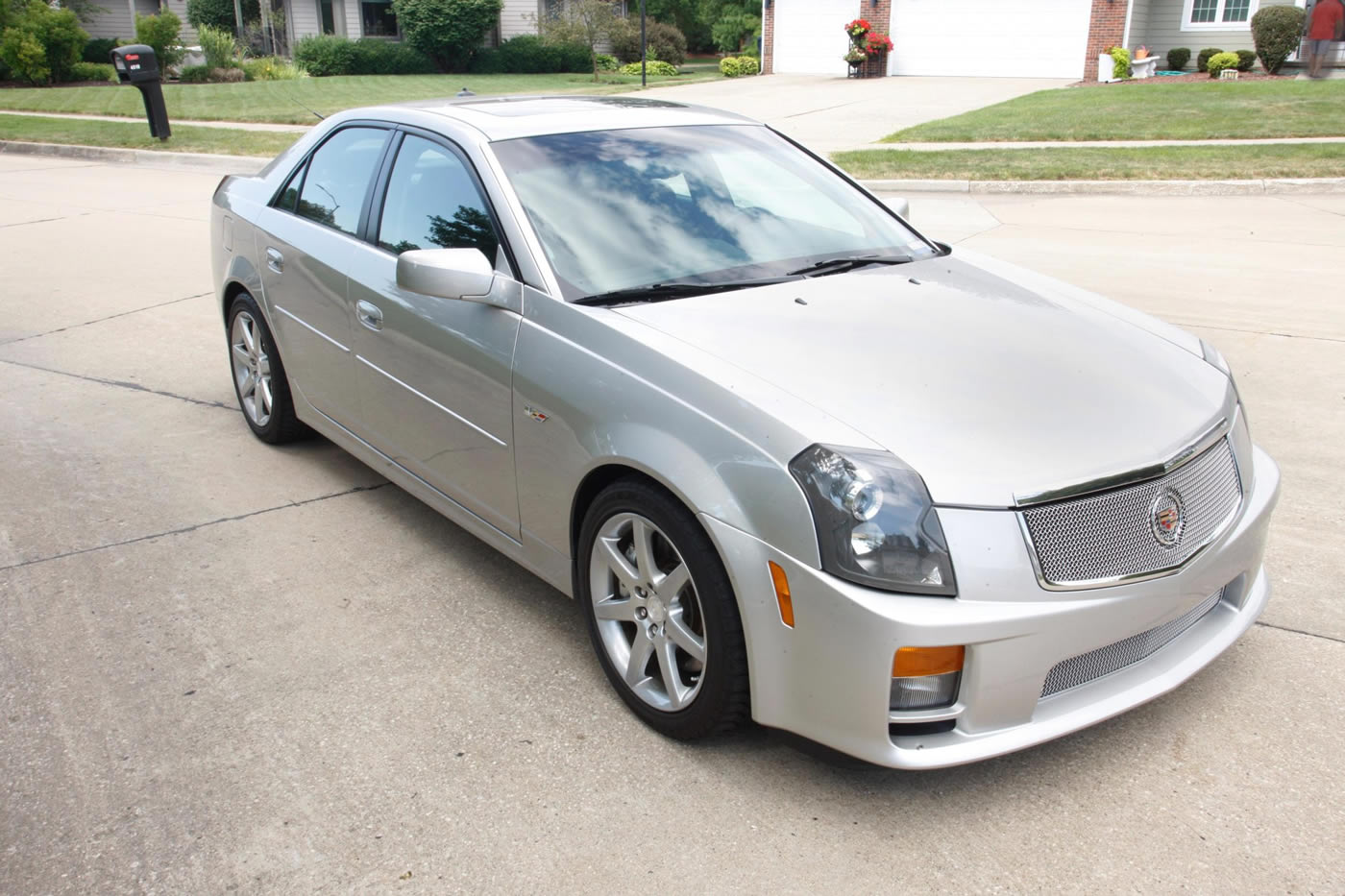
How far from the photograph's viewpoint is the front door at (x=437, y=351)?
11.6 ft

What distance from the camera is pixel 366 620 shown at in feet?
12.5

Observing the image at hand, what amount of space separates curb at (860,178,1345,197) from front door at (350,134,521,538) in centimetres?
832

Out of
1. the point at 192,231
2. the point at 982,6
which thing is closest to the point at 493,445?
the point at 192,231

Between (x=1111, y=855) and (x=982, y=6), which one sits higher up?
(x=982, y=6)

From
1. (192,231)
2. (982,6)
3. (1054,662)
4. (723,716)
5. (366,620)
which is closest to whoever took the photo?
(1054,662)

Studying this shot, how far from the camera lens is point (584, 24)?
34.6 m

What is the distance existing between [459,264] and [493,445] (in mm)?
570

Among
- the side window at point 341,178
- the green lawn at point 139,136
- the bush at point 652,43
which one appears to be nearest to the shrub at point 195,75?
the green lawn at point 139,136

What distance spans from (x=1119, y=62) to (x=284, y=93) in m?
18.8

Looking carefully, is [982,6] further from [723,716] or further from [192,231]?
[723,716]

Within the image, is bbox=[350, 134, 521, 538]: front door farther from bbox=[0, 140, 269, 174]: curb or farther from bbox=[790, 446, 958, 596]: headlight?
bbox=[0, 140, 269, 174]: curb

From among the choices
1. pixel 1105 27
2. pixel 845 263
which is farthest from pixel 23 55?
pixel 845 263

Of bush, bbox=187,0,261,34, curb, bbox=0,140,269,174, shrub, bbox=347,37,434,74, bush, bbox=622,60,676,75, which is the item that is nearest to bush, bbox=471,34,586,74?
bush, bbox=622,60,676,75

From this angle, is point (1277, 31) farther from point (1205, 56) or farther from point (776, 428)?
point (776, 428)
